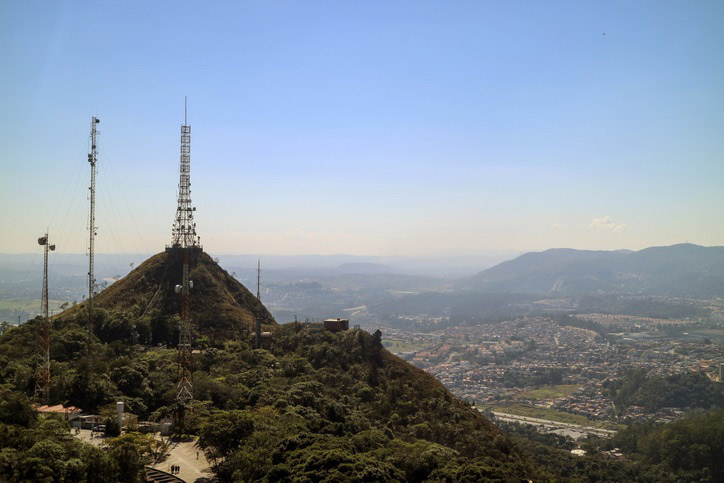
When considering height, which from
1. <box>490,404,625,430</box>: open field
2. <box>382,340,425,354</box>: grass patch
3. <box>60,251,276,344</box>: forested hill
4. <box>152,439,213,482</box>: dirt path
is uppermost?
<box>60,251,276,344</box>: forested hill

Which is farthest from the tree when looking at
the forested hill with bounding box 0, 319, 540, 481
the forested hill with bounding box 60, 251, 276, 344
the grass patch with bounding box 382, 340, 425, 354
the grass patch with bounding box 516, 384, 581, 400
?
the grass patch with bounding box 382, 340, 425, 354

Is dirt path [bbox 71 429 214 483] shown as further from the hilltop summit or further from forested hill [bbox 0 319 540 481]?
the hilltop summit

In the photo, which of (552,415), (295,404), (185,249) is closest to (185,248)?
(185,249)

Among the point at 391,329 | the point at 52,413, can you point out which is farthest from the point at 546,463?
the point at 391,329

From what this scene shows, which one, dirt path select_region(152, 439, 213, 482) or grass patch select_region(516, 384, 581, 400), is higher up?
dirt path select_region(152, 439, 213, 482)

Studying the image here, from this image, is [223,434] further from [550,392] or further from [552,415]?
[550,392]

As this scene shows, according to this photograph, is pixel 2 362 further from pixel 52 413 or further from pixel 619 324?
pixel 619 324

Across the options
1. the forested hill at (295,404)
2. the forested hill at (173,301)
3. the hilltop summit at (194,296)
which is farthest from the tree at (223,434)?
the hilltop summit at (194,296)
